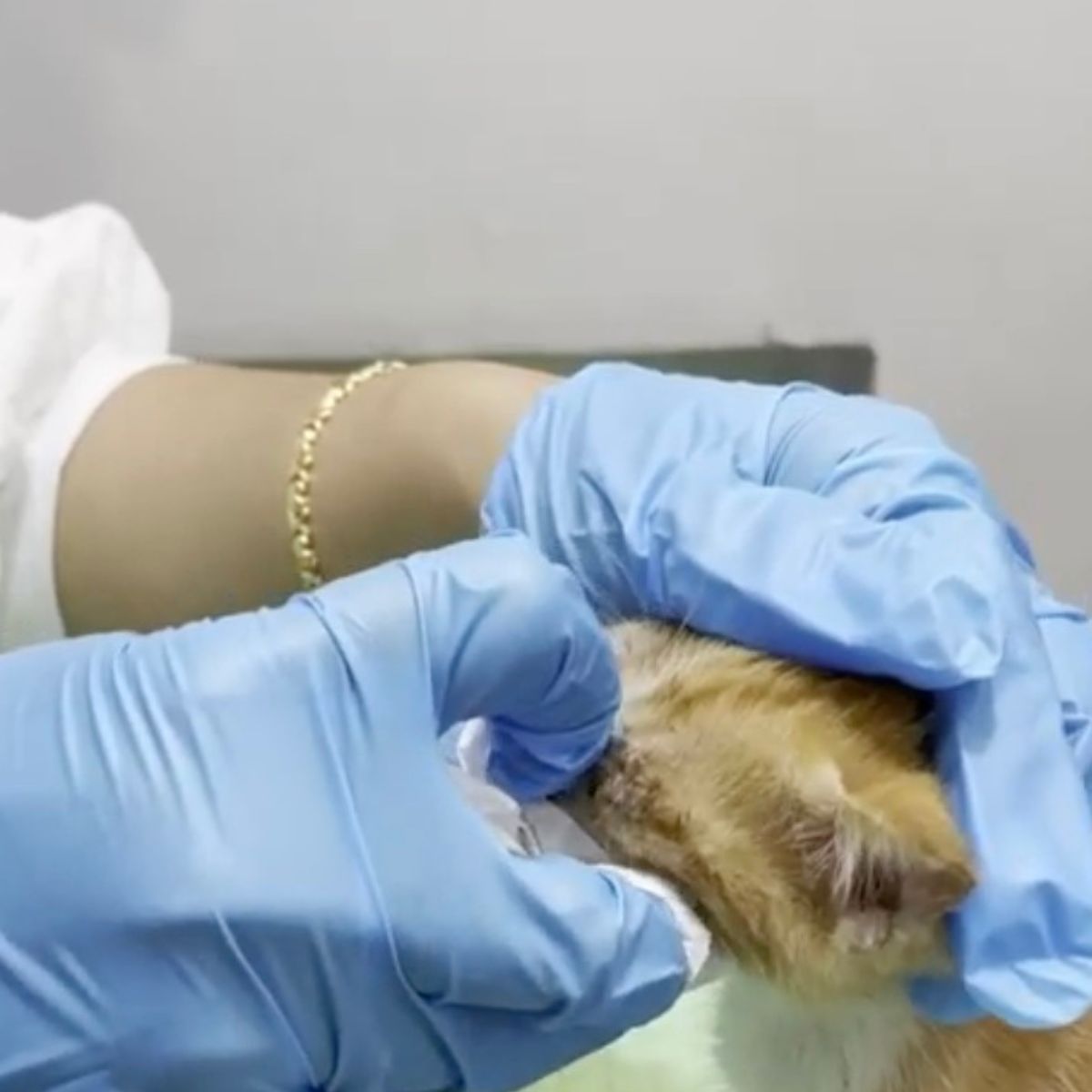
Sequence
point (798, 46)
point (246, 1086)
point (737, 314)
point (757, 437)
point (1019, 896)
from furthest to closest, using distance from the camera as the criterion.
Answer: point (737, 314)
point (798, 46)
point (757, 437)
point (1019, 896)
point (246, 1086)

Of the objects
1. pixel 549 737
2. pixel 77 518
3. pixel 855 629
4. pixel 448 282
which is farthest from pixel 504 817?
pixel 448 282

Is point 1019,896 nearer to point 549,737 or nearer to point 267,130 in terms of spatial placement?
point 549,737

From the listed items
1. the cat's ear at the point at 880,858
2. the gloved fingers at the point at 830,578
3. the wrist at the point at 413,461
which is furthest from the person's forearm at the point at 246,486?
the cat's ear at the point at 880,858

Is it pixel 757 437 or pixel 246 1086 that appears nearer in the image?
pixel 246 1086

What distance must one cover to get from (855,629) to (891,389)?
87cm

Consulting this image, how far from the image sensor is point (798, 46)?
155cm

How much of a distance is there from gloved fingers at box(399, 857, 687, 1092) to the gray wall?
0.91 m

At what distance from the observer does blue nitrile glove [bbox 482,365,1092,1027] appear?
2.70ft

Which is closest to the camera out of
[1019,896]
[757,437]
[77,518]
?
[1019,896]

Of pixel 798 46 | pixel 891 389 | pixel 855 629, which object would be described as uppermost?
pixel 798 46

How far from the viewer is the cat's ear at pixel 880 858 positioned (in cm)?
80

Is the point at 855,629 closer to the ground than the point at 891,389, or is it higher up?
higher up

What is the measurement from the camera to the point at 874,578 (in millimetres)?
841

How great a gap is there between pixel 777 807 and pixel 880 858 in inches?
2.3
